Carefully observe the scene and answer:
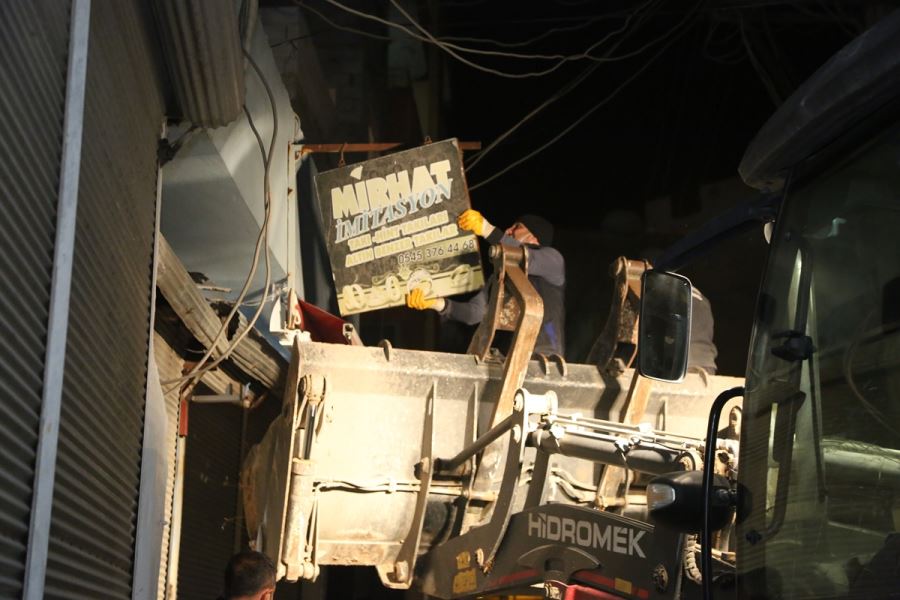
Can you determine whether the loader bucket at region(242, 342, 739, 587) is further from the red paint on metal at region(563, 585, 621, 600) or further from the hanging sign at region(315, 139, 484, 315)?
the red paint on metal at region(563, 585, 621, 600)

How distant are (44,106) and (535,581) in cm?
295

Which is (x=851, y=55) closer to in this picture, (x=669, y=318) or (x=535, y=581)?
(x=669, y=318)

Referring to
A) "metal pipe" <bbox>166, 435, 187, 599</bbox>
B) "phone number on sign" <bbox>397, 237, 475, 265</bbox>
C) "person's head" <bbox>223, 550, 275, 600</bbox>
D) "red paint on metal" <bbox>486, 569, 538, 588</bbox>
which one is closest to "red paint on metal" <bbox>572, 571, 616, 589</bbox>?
"red paint on metal" <bbox>486, 569, 538, 588</bbox>

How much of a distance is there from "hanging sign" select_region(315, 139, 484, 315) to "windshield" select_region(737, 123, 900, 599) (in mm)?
4822

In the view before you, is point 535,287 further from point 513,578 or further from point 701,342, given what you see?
point 513,578

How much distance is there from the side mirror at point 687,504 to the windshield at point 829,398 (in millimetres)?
74

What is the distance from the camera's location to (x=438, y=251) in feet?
25.8

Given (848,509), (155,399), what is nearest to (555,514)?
(155,399)

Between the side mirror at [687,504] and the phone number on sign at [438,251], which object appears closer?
the side mirror at [687,504]

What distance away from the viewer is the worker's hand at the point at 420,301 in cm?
769

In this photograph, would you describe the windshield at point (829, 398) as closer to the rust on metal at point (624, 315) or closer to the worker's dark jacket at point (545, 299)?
the rust on metal at point (624, 315)

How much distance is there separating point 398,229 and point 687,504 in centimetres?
511

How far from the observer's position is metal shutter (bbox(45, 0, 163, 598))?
3.33m

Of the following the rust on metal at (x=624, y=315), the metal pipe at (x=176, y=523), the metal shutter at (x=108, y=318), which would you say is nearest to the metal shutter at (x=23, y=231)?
the metal shutter at (x=108, y=318)
